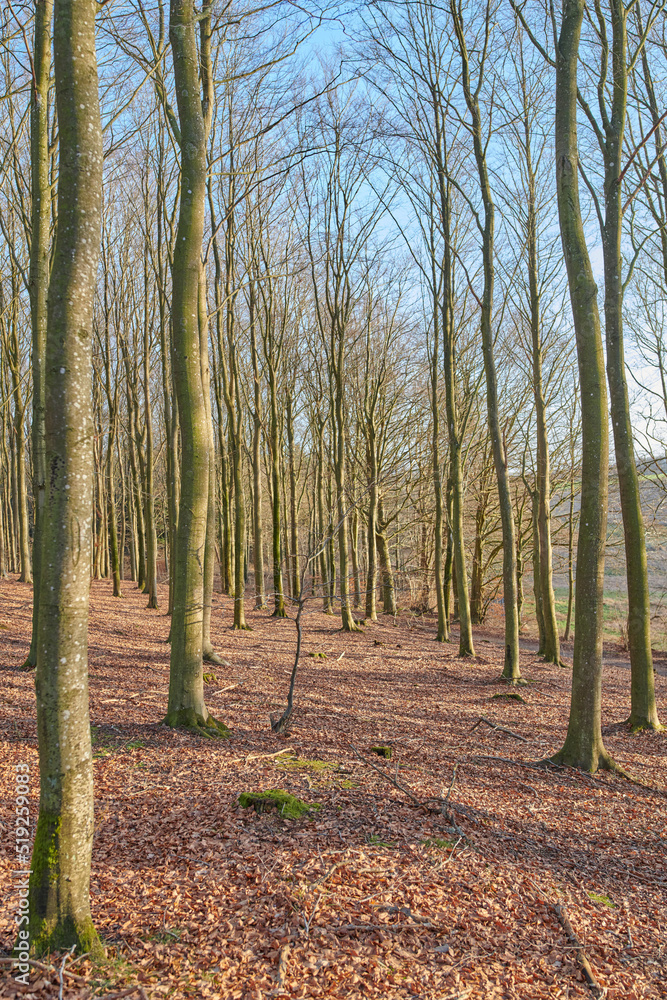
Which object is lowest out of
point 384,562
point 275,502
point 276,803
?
point 276,803

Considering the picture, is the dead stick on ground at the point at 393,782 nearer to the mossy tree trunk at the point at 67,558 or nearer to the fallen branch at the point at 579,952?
the fallen branch at the point at 579,952

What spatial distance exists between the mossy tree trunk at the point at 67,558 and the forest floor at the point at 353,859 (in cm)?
30

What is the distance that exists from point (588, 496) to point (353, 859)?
3.94 meters

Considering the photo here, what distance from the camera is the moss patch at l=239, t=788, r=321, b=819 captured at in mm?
4180

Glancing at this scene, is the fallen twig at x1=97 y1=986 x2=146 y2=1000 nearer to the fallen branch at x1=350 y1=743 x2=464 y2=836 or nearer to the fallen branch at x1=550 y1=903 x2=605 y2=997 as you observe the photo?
the fallen branch at x1=550 y1=903 x2=605 y2=997

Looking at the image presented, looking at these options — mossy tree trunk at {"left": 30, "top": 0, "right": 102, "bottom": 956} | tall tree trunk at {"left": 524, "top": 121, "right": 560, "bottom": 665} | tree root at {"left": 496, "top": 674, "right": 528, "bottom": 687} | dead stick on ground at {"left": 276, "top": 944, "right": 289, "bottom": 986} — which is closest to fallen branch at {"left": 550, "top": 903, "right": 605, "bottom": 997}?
dead stick on ground at {"left": 276, "top": 944, "right": 289, "bottom": 986}

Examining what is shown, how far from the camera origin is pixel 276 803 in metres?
4.22

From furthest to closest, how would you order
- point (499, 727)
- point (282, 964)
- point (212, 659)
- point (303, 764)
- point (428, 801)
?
point (212, 659)
point (499, 727)
point (303, 764)
point (428, 801)
point (282, 964)

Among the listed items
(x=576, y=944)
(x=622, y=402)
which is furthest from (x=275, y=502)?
(x=576, y=944)

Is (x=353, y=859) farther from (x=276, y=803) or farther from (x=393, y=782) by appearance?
(x=393, y=782)

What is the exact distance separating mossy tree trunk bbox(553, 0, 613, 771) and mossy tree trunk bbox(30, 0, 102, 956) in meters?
4.71

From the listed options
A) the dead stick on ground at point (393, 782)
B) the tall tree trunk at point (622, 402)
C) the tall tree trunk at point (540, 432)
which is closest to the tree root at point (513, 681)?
the tall tree trunk at point (622, 402)

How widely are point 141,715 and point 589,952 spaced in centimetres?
472

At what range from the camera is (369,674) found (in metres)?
10.4
